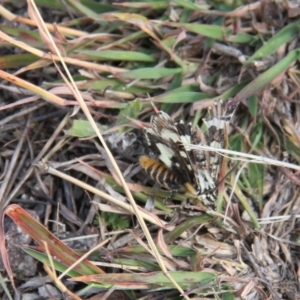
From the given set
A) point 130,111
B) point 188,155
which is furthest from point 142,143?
point 188,155

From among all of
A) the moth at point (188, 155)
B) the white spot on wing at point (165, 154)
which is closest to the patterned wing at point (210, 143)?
the moth at point (188, 155)

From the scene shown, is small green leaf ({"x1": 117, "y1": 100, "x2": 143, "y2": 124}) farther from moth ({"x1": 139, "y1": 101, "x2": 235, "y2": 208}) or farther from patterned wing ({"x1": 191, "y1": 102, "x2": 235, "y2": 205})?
patterned wing ({"x1": 191, "y1": 102, "x2": 235, "y2": 205})

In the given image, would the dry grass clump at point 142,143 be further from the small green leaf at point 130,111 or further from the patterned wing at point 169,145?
the patterned wing at point 169,145

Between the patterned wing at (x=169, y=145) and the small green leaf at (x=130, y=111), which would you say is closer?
the patterned wing at (x=169, y=145)

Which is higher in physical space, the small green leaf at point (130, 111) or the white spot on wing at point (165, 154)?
the small green leaf at point (130, 111)

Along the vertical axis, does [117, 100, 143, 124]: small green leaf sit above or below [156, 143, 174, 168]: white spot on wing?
above

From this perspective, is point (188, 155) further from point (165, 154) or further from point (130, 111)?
point (130, 111)

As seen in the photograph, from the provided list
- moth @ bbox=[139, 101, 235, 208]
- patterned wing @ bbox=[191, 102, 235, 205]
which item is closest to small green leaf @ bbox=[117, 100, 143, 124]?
moth @ bbox=[139, 101, 235, 208]

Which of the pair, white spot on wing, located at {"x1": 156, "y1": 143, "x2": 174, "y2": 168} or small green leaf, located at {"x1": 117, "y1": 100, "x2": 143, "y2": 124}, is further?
small green leaf, located at {"x1": 117, "y1": 100, "x2": 143, "y2": 124}

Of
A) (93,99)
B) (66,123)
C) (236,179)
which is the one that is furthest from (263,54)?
(66,123)
